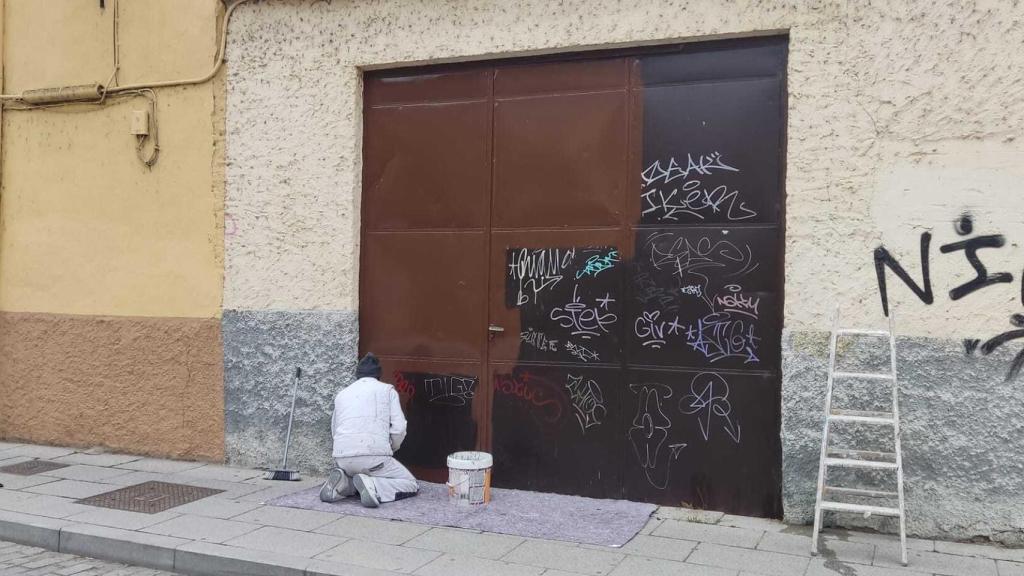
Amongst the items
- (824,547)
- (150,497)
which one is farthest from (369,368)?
(824,547)

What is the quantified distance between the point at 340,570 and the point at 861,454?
340 centimetres

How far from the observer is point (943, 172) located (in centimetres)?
588

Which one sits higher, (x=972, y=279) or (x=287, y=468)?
(x=972, y=279)

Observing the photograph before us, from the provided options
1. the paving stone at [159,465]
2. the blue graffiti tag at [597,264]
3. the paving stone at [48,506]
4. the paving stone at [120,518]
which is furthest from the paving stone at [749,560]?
the paving stone at [159,465]

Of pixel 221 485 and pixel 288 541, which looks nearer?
pixel 288 541

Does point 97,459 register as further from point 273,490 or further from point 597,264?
point 597,264

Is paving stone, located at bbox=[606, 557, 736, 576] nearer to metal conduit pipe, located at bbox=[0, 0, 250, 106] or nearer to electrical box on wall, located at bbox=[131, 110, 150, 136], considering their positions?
metal conduit pipe, located at bbox=[0, 0, 250, 106]

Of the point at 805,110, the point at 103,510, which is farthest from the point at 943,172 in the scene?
the point at 103,510

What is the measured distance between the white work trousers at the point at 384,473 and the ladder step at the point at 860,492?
3089 mm

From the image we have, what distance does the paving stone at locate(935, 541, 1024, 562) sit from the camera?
5.52 m

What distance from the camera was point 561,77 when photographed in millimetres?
7059

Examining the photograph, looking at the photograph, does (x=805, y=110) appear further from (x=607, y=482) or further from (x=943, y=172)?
(x=607, y=482)

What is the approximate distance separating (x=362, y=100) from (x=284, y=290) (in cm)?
178

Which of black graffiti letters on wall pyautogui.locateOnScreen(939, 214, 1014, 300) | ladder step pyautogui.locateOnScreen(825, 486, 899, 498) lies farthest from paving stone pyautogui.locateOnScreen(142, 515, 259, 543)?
black graffiti letters on wall pyautogui.locateOnScreen(939, 214, 1014, 300)
